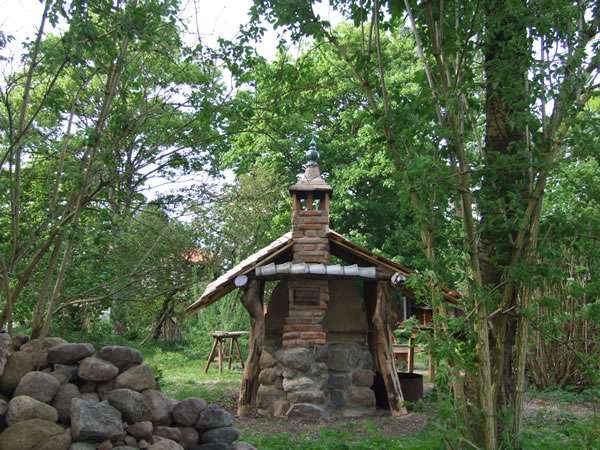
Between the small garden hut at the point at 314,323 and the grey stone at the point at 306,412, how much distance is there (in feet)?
0.05

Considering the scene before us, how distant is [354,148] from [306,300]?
409 inches

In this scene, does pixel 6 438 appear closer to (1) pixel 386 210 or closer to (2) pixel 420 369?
(2) pixel 420 369

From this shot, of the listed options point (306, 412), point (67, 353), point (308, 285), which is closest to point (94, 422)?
point (67, 353)

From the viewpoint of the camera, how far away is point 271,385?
9.13 m

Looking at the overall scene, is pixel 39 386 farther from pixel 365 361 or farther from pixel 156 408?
pixel 365 361

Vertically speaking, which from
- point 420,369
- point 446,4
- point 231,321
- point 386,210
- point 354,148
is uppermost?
point 354,148

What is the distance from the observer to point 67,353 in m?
4.75

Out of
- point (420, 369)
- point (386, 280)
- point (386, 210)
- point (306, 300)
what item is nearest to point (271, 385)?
point (306, 300)

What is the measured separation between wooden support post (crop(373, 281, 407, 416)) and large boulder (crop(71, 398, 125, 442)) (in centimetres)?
534

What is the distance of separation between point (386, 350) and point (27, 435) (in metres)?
6.00

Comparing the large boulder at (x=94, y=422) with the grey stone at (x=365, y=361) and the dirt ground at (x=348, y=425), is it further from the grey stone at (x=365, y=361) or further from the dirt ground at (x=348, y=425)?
the grey stone at (x=365, y=361)

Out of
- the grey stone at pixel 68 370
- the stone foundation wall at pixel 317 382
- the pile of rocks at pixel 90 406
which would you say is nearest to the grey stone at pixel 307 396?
the stone foundation wall at pixel 317 382

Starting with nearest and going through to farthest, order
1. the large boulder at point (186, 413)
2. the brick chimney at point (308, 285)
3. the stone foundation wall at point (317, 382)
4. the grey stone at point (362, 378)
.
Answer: the large boulder at point (186, 413), the stone foundation wall at point (317, 382), the brick chimney at point (308, 285), the grey stone at point (362, 378)

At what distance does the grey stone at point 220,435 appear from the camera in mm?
5051
